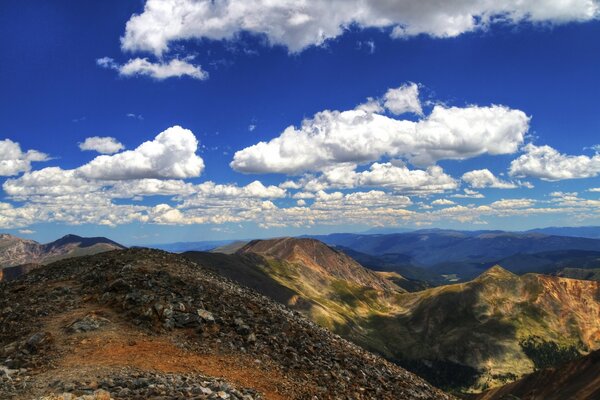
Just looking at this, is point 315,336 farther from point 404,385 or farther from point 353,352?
point 404,385

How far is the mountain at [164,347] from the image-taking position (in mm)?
21891

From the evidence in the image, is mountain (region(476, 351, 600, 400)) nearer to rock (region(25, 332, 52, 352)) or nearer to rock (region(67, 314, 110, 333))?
rock (region(67, 314, 110, 333))

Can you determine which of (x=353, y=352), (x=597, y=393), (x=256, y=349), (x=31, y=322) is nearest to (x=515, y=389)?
(x=597, y=393)

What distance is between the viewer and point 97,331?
28.5 metres

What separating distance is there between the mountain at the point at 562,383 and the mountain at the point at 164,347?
288ft

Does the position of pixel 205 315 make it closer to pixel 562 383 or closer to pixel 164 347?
pixel 164 347

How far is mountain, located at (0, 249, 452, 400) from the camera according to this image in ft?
71.8

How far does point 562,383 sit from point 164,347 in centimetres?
12395

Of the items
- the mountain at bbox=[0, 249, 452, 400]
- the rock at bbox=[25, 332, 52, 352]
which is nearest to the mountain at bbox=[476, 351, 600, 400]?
the mountain at bbox=[0, 249, 452, 400]

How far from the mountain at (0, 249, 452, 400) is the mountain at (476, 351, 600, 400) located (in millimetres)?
87677

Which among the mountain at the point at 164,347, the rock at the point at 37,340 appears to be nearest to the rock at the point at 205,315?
the mountain at the point at 164,347

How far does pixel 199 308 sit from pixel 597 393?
9510 cm

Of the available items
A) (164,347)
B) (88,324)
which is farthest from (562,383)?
(88,324)

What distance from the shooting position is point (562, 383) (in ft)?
376
